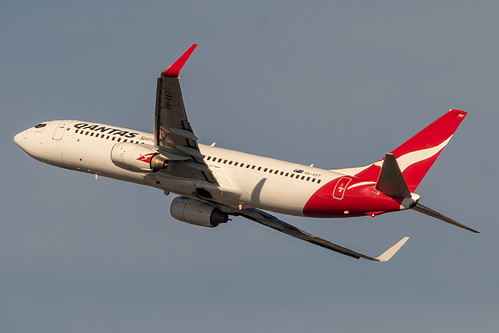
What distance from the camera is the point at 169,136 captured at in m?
60.0

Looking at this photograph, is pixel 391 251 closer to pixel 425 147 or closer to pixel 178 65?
pixel 425 147

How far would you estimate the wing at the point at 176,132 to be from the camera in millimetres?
55406

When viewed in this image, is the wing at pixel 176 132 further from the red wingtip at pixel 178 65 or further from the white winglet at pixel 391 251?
the white winglet at pixel 391 251

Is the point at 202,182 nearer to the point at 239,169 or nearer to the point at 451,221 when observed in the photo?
the point at 239,169

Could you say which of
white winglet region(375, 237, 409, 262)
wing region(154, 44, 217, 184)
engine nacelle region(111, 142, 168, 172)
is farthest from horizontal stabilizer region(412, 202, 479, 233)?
engine nacelle region(111, 142, 168, 172)

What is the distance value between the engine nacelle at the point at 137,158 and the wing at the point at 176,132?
25.3 inches

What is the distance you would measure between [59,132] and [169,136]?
11.1 metres

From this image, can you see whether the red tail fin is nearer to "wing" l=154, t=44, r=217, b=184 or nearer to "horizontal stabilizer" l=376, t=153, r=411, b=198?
"horizontal stabilizer" l=376, t=153, r=411, b=198

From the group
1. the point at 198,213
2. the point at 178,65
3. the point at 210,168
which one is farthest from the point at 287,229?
the point at 178,65

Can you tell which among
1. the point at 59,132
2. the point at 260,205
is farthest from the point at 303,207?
the point at 59,132

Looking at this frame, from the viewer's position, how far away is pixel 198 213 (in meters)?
65.0

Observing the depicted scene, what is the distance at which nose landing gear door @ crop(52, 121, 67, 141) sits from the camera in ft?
221

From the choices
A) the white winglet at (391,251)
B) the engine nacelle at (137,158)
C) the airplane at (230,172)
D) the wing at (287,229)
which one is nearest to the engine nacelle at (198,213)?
the airplane at (230,172)

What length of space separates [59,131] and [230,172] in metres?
13.2
